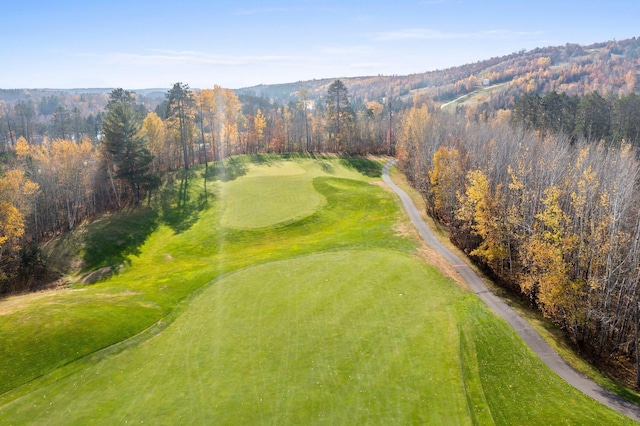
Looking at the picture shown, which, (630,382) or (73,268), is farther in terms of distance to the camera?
(73,268)

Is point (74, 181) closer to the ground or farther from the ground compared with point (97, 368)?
farther from the ground

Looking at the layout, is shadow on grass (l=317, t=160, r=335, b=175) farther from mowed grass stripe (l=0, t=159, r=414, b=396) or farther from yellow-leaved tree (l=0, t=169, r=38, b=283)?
yellow-leaved tree (l=0, t=169, r=38, b=283)

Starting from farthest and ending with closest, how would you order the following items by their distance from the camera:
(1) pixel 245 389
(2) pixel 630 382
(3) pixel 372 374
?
(2) pixel 630 382
(3) pixel 372 374
(1) pixel 245 389

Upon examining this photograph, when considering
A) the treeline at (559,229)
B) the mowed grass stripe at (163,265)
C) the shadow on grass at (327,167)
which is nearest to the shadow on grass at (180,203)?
the mowed grass stripe at (163,265)

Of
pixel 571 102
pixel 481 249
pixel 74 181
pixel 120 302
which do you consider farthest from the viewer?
pixel 571 102

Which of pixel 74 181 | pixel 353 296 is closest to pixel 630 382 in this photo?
pixel 353 296

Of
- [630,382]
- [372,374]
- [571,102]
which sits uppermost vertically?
[571,102]

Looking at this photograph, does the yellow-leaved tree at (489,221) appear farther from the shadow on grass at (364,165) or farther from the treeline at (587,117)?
the treeline at (587,117)

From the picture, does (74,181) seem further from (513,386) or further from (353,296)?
(513,386)
